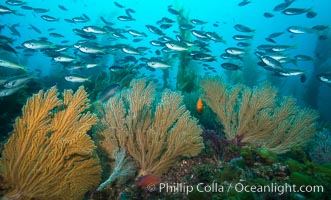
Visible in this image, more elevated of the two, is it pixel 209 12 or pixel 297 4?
pixel 209 12

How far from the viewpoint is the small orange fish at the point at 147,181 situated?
4.36 m

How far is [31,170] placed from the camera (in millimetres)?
3494

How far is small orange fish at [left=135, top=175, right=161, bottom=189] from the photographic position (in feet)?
14.3

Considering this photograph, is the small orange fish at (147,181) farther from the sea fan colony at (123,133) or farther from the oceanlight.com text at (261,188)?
the oceanlight.com text at (261,188)

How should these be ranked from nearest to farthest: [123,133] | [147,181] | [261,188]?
[261,188], [147,181], [123,133]

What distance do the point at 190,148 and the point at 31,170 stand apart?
284 centimetres

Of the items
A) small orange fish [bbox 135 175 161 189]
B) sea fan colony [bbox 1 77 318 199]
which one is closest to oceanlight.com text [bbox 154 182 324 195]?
small orange fish [bbox 135 175 161 189]

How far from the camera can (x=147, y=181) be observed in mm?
4398

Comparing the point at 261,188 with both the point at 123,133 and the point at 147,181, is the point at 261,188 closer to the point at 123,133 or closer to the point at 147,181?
the point at 147,181

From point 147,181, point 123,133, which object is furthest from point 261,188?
point 123,133

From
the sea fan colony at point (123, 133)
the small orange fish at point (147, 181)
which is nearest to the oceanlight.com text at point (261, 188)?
the small orange fish at point (147, 181)

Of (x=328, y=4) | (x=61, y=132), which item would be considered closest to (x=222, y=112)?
(x=61, y=132)

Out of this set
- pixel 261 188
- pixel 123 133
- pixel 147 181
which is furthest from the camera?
pixel 123 133

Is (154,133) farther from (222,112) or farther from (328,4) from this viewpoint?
(328,4)
